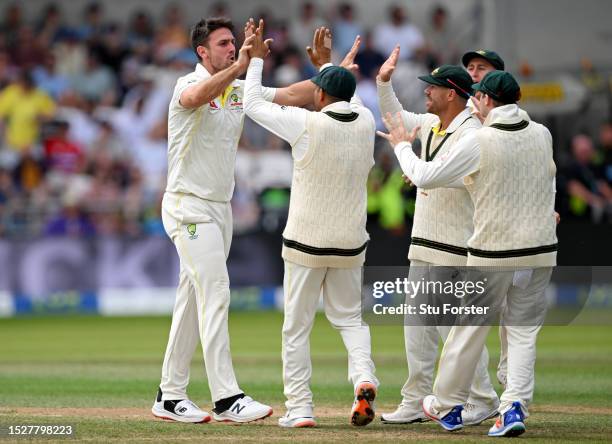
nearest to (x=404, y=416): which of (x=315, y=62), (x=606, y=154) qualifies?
(x=315, y=62)

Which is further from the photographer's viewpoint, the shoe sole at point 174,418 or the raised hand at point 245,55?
the shoe sole at point 174,418

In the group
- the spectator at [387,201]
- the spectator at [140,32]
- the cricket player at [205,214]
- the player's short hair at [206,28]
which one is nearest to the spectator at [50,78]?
the spectator at [140,32]

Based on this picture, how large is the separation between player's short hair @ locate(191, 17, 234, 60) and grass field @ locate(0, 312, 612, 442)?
2.56 meters

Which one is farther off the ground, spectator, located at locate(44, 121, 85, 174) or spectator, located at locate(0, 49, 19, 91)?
spectator, located at locate(0, 49, 19, 91)

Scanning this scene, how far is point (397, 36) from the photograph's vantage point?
73.7 ft

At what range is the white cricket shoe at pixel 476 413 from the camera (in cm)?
814

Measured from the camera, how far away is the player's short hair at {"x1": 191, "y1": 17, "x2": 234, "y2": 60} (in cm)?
829

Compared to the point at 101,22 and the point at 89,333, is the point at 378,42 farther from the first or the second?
the point at 89,333

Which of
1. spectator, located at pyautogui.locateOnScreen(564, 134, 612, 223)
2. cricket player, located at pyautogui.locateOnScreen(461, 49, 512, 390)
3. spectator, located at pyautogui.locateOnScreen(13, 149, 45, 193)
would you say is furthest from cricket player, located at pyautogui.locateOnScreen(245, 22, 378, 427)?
spectator, located at pyautogui.locateOnScreen(13, 149, 45, 193)

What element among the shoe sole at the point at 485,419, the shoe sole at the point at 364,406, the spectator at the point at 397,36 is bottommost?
the shoe sole at the point at 485,419

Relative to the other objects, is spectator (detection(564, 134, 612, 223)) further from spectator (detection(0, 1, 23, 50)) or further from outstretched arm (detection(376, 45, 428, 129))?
spectator (detection(0, 1, 23, 50))

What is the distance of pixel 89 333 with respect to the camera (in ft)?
52.9

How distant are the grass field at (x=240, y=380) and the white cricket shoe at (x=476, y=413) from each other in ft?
0.23

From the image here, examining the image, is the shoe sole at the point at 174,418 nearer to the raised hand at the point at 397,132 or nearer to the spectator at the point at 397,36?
the raised hand at the point at 397,132
